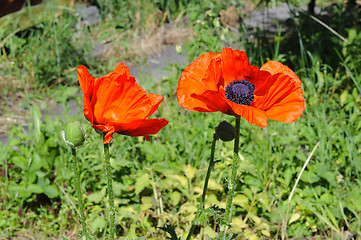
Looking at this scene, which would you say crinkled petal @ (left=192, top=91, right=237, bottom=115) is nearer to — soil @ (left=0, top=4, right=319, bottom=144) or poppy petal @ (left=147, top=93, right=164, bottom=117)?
poppy petal @ (left=147, top=93, right=164, bottom=117)

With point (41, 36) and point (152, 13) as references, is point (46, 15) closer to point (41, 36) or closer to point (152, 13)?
point (41, 36)

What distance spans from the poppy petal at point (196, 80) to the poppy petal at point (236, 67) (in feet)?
0.10

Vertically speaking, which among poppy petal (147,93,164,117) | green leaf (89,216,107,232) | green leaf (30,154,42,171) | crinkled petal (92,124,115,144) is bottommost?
green leaf (89,216,107,232)

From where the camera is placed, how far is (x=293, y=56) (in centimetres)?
355

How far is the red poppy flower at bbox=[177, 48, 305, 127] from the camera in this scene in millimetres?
1022

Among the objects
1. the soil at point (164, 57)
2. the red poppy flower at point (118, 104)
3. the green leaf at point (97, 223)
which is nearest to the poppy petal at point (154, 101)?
the red poppy flower at point (118, 104)

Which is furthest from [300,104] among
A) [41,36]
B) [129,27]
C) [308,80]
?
[129,27]

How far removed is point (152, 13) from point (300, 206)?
3536 mm

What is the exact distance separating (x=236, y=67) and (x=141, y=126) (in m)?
0.31

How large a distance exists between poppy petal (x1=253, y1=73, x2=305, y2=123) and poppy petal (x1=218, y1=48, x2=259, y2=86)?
80 millimetres

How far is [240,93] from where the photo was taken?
42.9 inches

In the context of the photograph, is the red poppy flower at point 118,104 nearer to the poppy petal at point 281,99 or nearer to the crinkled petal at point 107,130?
the crinkled petal at point 107,130

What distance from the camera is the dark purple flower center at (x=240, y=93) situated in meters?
1.09

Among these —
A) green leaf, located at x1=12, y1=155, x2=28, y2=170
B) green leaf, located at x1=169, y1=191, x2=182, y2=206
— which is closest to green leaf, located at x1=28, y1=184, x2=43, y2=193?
green leaf, located at x1=12, y1=155, x2=28, y2=170
